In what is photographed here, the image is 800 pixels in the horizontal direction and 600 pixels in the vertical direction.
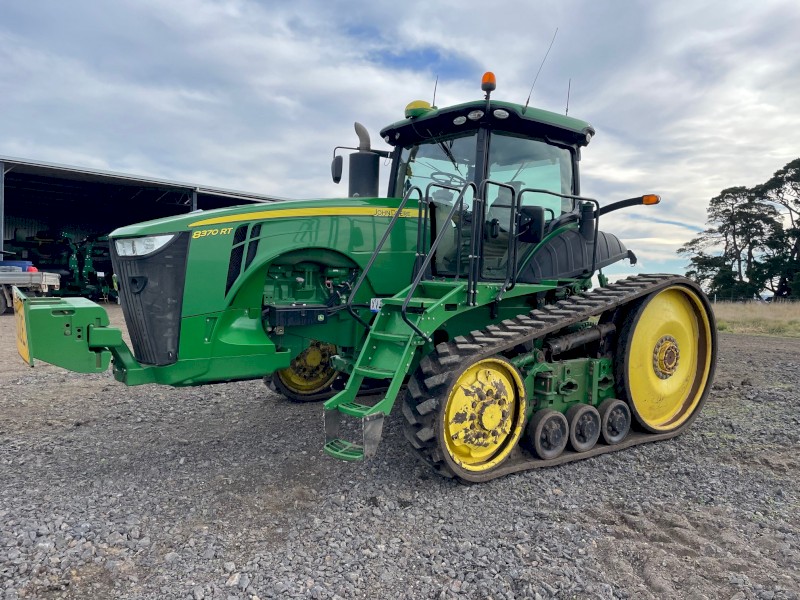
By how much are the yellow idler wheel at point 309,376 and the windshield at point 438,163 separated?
1.96 metres

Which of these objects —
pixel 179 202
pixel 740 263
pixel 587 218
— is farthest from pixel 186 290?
pixel 740 263

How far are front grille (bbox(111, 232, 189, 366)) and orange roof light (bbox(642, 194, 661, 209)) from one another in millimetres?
3627

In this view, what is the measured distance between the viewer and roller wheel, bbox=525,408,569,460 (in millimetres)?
4484

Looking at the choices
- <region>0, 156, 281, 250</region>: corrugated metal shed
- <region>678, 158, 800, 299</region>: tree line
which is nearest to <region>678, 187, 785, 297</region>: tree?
<region>678, 158, 800, 299</region>: tree line

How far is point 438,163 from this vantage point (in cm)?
525

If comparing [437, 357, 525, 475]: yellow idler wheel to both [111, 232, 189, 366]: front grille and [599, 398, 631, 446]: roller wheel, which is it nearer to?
[599, 398, 631, 446]: roller wheel

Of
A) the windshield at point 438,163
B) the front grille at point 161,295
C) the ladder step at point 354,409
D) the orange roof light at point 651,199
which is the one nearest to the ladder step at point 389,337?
the ladder step at point 354,409

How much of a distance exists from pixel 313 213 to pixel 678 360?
3664mm

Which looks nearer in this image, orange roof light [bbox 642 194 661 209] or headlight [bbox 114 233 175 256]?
headlight [bbox 114 233 175 256]

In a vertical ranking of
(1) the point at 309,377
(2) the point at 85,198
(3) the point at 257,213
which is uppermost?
A: (2) the point at 85,198

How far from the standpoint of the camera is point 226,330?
4414 mm

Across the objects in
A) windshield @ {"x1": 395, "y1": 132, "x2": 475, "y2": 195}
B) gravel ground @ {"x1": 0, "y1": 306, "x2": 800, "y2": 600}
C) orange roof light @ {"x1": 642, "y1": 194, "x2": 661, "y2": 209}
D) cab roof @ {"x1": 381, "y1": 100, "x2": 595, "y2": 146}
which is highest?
cab roof @ {"x1": 381, "y1": 100, "x2": 595, "y2": 146}

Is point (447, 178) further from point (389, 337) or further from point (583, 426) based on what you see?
point (583, 426)

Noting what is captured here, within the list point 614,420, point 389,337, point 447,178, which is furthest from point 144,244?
point 614,420
